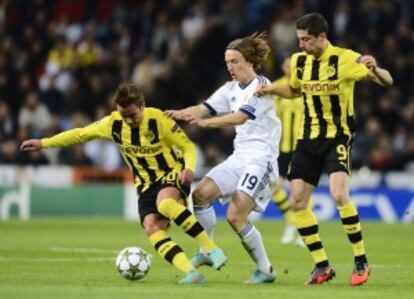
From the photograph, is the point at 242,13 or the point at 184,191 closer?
the point at 184,191

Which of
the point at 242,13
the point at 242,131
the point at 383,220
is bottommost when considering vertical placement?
the point at 383,220

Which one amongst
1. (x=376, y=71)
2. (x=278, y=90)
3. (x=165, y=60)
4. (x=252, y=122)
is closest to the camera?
(x=376, y=71)

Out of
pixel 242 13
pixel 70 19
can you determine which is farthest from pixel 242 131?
pixel 70 19

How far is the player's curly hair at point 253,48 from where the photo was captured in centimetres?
1090

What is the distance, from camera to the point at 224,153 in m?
23.1

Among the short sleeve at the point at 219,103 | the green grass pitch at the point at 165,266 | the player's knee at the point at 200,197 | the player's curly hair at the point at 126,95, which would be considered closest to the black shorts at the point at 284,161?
the green grass pitch at the point at 165,266

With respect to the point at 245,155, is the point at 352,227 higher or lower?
lower

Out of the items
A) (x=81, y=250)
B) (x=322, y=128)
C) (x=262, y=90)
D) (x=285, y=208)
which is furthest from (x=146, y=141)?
(x=285, y=208)

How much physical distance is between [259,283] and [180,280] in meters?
0.67

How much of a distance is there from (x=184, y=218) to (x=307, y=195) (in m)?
1.08

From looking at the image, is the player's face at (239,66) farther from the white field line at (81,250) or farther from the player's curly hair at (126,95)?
the white field line at (81,250)

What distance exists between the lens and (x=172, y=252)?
414 inches

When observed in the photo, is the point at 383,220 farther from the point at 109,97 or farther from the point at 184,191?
the point at 184,191

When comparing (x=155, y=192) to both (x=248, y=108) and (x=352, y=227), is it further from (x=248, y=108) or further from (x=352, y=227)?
(x=352, y=227)
